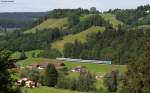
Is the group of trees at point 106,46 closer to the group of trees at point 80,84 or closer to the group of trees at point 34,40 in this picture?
the group of trees at point 34,40

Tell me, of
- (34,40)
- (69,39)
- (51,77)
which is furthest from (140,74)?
(69,39)

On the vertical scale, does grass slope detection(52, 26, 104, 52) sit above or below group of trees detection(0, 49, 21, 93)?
below

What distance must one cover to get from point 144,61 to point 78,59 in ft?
449

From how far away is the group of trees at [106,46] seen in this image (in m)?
154

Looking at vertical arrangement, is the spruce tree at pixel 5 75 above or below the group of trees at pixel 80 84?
above

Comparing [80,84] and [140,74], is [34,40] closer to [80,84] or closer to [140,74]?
[80,84]

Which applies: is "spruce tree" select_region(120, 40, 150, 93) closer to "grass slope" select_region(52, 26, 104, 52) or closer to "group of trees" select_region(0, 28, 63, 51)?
"group of trees" select_region(0, 28, 63, 51)

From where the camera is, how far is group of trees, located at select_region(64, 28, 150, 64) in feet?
504

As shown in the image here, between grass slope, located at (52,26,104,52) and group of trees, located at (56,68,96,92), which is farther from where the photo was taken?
grass slope, located at (52,26,104,52)

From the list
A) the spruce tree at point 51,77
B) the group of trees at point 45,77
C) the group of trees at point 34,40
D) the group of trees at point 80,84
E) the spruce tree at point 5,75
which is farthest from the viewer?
the group of trees at point 34,40

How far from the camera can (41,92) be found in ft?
217

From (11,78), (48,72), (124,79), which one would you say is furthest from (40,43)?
(11,78)

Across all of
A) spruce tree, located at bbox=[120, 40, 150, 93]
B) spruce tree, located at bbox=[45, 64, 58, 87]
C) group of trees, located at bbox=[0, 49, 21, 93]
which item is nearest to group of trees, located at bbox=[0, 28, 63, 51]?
spruce tree, located at bbox=[45, 64, 58, 87]

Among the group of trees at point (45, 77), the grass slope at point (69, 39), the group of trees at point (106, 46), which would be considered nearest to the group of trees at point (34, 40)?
the grass slope at point (69, 39)
